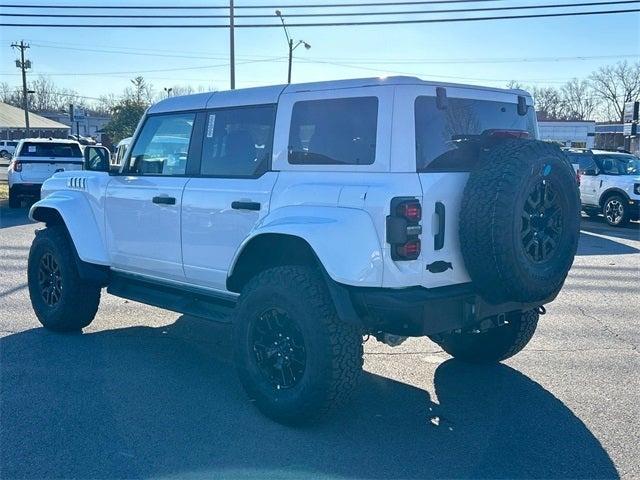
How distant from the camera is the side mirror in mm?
5855

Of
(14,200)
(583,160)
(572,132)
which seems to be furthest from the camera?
(572,132)

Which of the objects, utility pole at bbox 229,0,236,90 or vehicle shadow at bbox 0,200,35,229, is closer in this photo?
vehicle shadow at bbox 0,200,35,229

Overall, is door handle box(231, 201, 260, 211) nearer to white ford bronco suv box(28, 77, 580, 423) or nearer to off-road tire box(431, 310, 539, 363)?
white ford bronco suv box(28, 77, 580, 423)

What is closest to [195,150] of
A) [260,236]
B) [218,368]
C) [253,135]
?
[253,135]

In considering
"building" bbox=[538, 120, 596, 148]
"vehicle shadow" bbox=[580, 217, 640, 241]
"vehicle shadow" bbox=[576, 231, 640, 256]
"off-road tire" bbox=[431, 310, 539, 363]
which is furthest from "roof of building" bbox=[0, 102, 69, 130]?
"off-road tire" bbox=[431, 310, 539, 363]

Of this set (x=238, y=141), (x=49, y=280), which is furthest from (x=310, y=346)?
(x=49, y=280)

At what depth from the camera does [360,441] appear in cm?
394

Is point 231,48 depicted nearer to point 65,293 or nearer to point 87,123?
point 65,293

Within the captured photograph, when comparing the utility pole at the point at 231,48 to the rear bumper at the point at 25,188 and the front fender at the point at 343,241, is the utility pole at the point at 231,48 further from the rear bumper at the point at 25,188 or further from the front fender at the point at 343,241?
the front fender at the point at 343,241

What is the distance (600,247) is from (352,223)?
33.4 ft

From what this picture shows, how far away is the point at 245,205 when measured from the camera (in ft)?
14.7

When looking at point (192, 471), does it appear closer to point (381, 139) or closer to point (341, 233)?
point (341, 233)

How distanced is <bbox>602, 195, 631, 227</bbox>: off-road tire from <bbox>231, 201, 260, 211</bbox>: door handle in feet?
43.7

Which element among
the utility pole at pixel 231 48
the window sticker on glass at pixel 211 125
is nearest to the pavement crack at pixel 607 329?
the window sticker on glass at pixel 211 125
